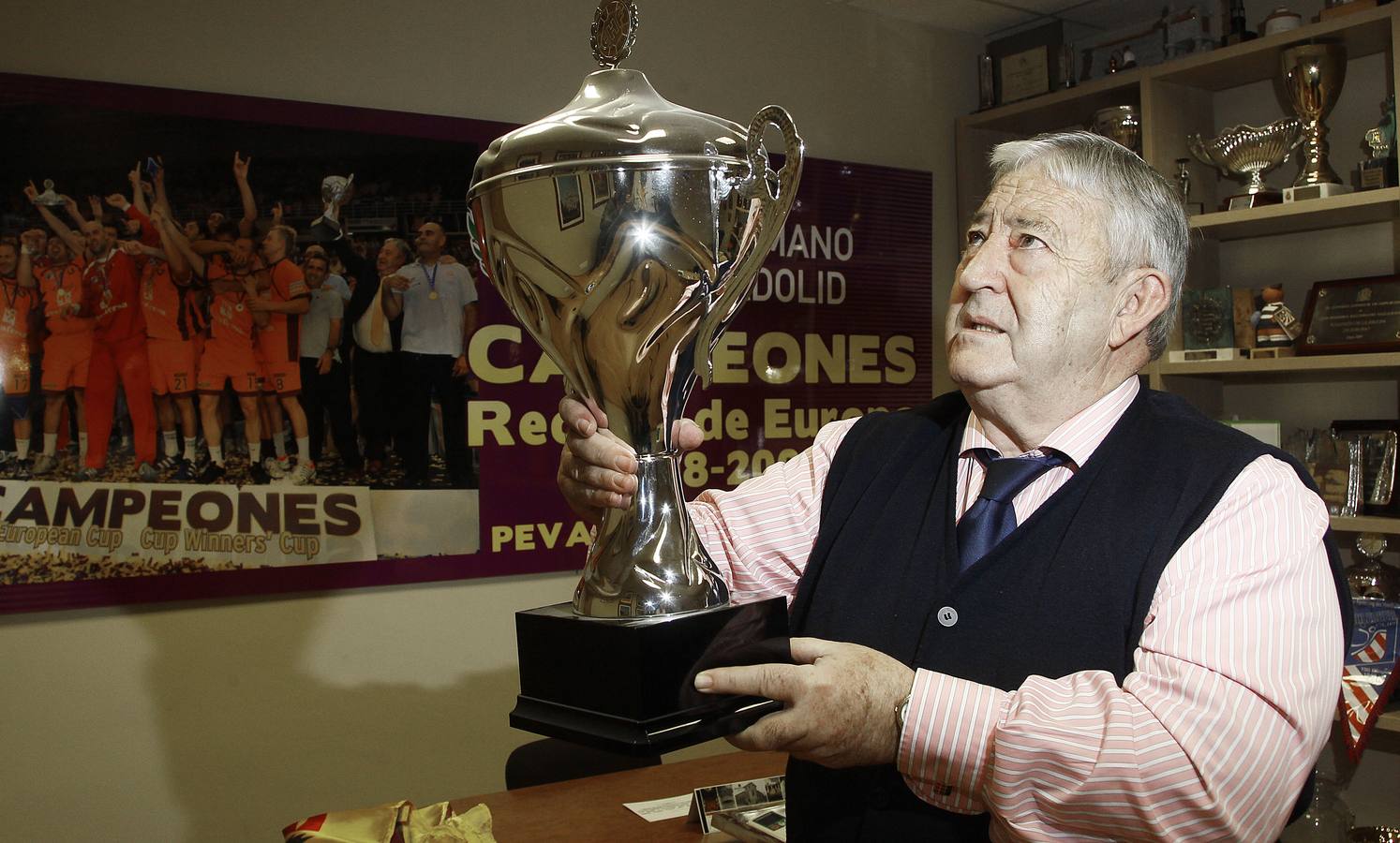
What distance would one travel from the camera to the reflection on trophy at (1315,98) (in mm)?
2812

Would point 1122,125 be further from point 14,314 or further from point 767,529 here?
point 14,314

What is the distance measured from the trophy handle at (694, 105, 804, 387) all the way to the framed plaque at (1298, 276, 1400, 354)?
7.50 feet

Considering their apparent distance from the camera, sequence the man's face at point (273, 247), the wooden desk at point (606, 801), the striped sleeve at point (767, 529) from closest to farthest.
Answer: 1. the striped sleeve at point (767, 529)
2. the wooden desk at point (606, 801)
3. the man's face at point (273, 247)

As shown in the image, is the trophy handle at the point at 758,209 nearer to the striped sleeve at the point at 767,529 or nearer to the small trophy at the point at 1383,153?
the striped sleeve at the point at 767,529

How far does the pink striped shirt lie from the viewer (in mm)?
971

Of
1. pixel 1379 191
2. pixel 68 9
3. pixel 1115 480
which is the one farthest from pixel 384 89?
pixel 1379 191

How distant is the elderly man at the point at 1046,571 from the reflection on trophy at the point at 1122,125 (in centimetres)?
201

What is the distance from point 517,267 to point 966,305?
56cm

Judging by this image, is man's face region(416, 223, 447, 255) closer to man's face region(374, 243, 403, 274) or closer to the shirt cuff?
man's face region(374, 243, 403, 274)

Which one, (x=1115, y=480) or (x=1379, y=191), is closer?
(x=1115, y=480)

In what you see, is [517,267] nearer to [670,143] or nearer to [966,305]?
[670,143]

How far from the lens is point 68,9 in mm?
2467

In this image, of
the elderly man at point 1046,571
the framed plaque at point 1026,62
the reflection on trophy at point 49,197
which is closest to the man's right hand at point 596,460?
the elderly man at point 1046,571

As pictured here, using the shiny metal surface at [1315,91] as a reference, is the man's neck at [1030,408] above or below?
below
